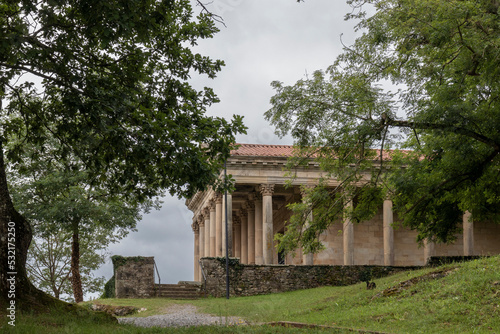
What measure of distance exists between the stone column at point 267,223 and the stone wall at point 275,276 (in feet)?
13.6

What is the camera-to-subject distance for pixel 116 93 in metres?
13.9

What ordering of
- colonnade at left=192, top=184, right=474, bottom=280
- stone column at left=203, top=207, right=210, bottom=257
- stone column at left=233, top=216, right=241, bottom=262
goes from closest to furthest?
1. colonnade at left=192, top=184, right=474, bottom=280
2. stone column at left=203, top=207, right=210, bottom=257
3. stone column at left=233, top=216, right=241, bottom=262

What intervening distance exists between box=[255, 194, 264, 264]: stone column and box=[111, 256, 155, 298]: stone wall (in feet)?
32.1

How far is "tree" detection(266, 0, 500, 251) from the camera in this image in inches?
683

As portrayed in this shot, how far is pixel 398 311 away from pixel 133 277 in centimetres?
1800

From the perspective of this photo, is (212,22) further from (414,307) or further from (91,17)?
(414,307)

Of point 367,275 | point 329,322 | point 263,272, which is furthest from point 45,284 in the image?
point 329,322

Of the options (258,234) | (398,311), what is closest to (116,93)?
(398,311)

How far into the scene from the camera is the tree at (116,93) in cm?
1276

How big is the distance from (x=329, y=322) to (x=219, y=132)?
6.13m

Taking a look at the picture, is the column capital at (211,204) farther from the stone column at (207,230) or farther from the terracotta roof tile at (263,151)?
the terracotta roof tile at (263,151)

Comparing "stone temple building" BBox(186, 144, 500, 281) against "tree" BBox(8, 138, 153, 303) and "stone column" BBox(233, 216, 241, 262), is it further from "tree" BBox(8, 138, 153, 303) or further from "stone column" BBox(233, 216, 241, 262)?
A: "tree" BBox(8, 138, 153, 303)

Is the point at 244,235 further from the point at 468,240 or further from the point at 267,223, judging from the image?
the point at 468,240

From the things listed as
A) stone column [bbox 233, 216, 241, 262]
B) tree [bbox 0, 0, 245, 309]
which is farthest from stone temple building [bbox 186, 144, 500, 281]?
tree [bbox 0, 0, 245, 309]
